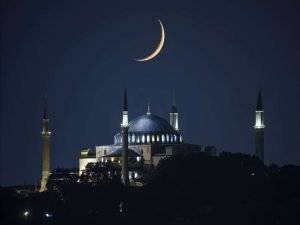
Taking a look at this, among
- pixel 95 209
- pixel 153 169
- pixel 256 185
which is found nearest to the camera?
pixel 95 209

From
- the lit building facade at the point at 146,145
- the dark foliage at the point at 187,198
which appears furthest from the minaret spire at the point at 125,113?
the dark foliage at the point at 187,198

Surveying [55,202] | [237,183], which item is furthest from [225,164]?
[55,202]

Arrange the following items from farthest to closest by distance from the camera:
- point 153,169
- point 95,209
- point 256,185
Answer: point 153,169, point 256,185, point 95,209

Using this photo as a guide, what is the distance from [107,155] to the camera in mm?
166625

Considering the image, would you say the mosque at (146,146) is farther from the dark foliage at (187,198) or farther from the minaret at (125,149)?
the dark foliage at (187,198)

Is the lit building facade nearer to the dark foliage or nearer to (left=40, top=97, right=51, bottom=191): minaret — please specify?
(left=40, top=97, right=51, bottom=191): minaret

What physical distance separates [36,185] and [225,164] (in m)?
24.3

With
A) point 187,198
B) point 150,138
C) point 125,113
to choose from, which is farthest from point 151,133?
point 187,198

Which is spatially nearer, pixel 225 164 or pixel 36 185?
pixel 225 164

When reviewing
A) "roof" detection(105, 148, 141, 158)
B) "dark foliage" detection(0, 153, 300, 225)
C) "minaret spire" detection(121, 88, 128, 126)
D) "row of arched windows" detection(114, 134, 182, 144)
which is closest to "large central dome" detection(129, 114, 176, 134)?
"row of arched windows" detection(114, 134, 182, 144)

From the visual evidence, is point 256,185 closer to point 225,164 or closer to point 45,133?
point 225,164

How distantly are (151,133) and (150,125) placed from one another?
3.66 feet

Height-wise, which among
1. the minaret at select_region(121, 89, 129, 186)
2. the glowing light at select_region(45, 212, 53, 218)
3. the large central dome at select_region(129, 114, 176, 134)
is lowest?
the glowing light at select_region(45, 212, 53, 218)

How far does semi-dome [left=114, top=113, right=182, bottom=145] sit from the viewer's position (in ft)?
557
